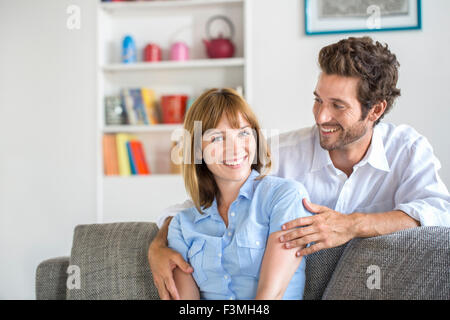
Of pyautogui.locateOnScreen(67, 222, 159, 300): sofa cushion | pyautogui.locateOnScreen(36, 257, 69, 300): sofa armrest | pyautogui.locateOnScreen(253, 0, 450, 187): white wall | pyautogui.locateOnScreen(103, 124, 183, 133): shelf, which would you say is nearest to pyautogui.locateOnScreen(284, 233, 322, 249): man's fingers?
pyautogui.locateOnScreen(67, 222, 159, 300): sofa cushion

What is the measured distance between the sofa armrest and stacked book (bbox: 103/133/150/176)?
1.59 metres

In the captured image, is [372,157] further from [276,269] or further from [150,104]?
[150,104]

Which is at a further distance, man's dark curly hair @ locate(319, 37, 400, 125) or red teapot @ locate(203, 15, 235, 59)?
red teapot @ locate(203, 15, 235, 59)

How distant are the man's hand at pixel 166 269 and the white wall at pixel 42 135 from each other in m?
1.97

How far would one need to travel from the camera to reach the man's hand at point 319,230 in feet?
4.12

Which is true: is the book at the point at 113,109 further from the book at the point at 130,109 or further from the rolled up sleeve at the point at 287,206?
the rolled up sleeve at the point at 287,206

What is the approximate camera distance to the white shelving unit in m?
3.17

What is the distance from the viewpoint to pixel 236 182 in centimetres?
148

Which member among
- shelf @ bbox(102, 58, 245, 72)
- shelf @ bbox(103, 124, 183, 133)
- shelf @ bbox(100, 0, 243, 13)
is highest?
shelf @ bbox(100, 0, 243, 13)

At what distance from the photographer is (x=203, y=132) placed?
4.77ft

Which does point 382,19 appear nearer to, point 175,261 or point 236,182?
point 236,182

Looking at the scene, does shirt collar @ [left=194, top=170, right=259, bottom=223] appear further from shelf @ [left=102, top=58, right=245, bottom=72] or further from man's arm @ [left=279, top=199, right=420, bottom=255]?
shelf @ [left=102, top=58, right=245, bottom=72]
